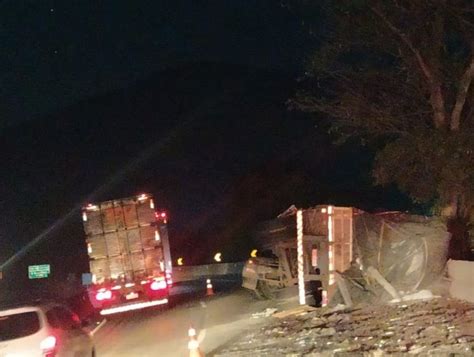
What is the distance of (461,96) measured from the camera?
20219mm

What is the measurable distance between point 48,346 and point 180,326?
8.81m

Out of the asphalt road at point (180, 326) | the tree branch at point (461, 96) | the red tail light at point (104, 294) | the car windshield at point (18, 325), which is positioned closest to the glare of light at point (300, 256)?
the asphalt road at point (180, 326)

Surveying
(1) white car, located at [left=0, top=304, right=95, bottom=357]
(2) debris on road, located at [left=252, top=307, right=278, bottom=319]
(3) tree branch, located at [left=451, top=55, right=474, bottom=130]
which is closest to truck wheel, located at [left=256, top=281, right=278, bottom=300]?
(2) debris on road, located at [left=252, top=307, right=278, bottom=319]

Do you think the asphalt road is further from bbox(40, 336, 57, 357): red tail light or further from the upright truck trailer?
bbox(40, 336, 57, 357): red tail light

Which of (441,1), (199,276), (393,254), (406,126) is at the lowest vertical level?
(199,276)

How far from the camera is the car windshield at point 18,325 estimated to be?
36.3 feet

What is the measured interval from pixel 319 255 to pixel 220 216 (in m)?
47.7

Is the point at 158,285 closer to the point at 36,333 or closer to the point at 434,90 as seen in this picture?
the point at 434,90

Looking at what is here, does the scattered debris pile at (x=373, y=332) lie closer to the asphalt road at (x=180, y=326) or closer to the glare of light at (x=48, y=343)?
the asphalt road at (x=180, y=326)

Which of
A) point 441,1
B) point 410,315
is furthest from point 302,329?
point 441,1

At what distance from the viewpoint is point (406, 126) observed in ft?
71.6

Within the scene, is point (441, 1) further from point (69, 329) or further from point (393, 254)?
point (69, 329)

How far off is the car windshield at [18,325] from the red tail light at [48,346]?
224 mm

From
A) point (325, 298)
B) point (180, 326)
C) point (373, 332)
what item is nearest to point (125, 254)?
point (180, 326)
